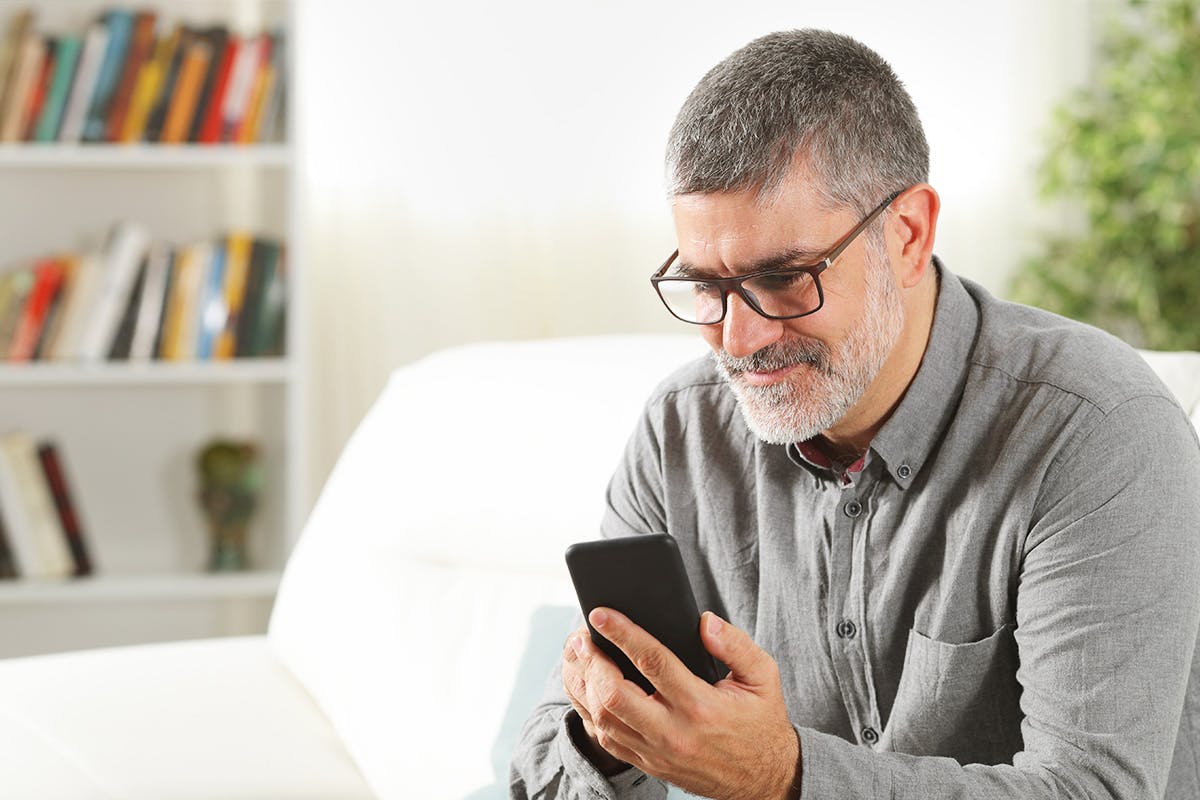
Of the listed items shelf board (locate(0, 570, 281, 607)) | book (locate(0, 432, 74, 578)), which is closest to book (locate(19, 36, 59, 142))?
book (locate(0, 432, 74, 578))

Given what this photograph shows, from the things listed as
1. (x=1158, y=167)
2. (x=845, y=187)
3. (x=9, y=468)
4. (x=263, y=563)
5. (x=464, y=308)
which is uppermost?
(x=845, y=187)

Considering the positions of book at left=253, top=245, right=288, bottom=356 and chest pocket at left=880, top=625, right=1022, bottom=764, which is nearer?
chest pocket at left=880, top=625, right=1022, bottom=764

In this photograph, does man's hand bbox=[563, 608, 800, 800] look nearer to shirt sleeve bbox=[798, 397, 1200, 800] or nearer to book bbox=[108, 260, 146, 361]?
shirt sleeve bbox=[798, 397, 1200, 800]

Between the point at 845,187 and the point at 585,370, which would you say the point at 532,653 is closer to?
the point at 585,370

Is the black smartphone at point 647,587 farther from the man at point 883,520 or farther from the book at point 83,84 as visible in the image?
the book at point 83,84

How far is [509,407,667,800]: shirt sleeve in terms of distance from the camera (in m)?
1.19

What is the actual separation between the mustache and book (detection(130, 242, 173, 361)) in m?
1.79

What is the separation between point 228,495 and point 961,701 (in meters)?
1.93

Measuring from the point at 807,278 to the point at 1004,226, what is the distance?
2.07 metres

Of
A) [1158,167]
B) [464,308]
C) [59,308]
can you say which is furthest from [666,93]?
[59,308]

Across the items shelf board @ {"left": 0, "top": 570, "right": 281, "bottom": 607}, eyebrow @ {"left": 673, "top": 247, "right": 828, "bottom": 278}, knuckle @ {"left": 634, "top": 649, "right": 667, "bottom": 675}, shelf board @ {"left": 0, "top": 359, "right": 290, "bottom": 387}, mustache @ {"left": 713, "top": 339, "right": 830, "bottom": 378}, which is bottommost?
shelf board @ {"left": 0, "top": 570, "right": 281, "bottom": 607}

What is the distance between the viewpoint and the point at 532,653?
155cm

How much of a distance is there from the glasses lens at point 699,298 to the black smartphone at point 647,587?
0.23 m

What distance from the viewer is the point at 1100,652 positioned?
3.44 ft
